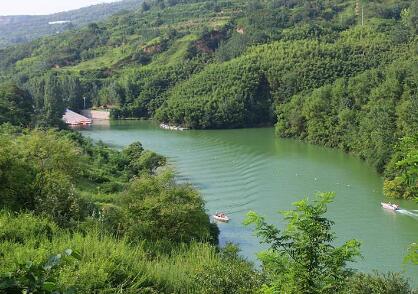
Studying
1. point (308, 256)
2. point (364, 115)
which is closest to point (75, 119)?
point (364, 115)

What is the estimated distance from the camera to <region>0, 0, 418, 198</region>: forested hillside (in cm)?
3762

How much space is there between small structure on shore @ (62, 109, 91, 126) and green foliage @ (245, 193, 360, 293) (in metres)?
48.6

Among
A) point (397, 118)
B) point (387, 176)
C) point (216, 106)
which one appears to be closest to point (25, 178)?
point (387, 176)

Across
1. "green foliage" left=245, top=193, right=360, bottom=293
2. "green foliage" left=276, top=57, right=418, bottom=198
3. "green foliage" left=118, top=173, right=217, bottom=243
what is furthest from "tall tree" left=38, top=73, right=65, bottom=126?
"green foliage" left=245, top=193, right=360, bottom=293

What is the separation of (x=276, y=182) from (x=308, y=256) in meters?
21.9

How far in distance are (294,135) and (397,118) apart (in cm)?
1045

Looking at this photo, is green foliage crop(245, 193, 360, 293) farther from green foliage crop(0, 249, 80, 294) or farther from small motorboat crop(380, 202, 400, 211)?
small motorboat crop(380, 202, 400, 211)

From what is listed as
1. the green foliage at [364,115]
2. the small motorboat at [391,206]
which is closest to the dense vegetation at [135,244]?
the small motorboat at [391,206]

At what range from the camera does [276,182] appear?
27.6 metres

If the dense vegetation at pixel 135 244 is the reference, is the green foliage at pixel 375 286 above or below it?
below

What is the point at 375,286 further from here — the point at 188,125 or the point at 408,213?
the point at 188,125

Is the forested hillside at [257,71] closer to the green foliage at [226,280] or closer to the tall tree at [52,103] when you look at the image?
the tall tree at [52,103]

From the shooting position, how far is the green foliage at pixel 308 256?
226 inches

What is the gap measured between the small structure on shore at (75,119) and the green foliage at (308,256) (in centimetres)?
4864
